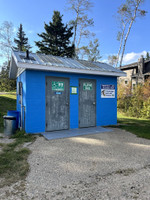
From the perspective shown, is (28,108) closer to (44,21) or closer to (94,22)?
(94,22)

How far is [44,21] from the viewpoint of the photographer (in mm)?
22781

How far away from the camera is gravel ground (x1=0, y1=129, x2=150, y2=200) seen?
2.02 m

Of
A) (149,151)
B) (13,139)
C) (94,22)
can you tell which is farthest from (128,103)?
(94,22)

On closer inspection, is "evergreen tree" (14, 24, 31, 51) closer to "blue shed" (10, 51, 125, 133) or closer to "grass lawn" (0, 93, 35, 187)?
"blue shed" (10, 51, 125, 133)

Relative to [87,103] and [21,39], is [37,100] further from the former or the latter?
[21,39]

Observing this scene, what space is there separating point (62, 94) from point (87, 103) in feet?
3.91

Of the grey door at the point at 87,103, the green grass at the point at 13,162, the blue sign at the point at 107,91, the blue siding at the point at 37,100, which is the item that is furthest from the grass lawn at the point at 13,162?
the blue sign at the point at 107,91

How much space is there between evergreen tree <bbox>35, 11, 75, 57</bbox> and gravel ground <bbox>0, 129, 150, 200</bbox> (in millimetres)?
19096

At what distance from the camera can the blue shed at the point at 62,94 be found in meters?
5.02

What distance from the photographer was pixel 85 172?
2617 millimetres

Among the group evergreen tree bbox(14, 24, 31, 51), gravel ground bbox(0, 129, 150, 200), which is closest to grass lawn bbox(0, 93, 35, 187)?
gravel ground bbox(0, 129, 150, 200)

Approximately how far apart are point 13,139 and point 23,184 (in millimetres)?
2658

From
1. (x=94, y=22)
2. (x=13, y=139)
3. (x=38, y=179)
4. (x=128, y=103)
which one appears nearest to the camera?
(x=38, y=179)

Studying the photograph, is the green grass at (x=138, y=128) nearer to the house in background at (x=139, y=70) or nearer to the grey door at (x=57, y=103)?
the grey door at (x=57, y=103)
